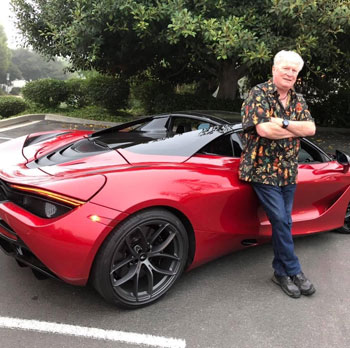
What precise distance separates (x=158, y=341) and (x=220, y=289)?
73cm

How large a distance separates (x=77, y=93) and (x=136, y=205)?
38.4 feet

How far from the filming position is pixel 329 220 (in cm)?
330

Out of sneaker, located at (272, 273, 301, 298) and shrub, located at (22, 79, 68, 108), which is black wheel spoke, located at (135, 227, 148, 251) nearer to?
sneaker, located at (272, 273, 301, 298)

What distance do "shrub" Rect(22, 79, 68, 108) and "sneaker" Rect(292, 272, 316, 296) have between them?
11.5 meters

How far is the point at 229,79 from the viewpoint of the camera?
36.4 ft

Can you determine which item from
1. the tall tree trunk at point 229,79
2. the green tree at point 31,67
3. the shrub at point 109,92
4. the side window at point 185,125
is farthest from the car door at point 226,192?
the green tree at point 31,67

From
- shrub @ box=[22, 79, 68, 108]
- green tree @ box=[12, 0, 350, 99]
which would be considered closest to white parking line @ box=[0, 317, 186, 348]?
green tree @ box=[12, 0, 350, 99]

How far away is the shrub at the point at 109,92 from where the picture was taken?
11.8 meters

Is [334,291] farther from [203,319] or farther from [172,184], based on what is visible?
[172,184]

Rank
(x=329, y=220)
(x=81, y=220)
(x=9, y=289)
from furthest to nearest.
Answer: (x=329, y=220)
(x=9, y=289)
(x=81, y=220)

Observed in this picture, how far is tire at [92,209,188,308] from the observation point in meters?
2.11

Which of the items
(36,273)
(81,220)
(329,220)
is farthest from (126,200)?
(329,220)

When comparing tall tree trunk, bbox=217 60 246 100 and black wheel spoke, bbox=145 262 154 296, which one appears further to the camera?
tall tree trunk, bbox=217 60 246 100

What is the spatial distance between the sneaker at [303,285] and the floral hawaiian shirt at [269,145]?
0.74 metres
